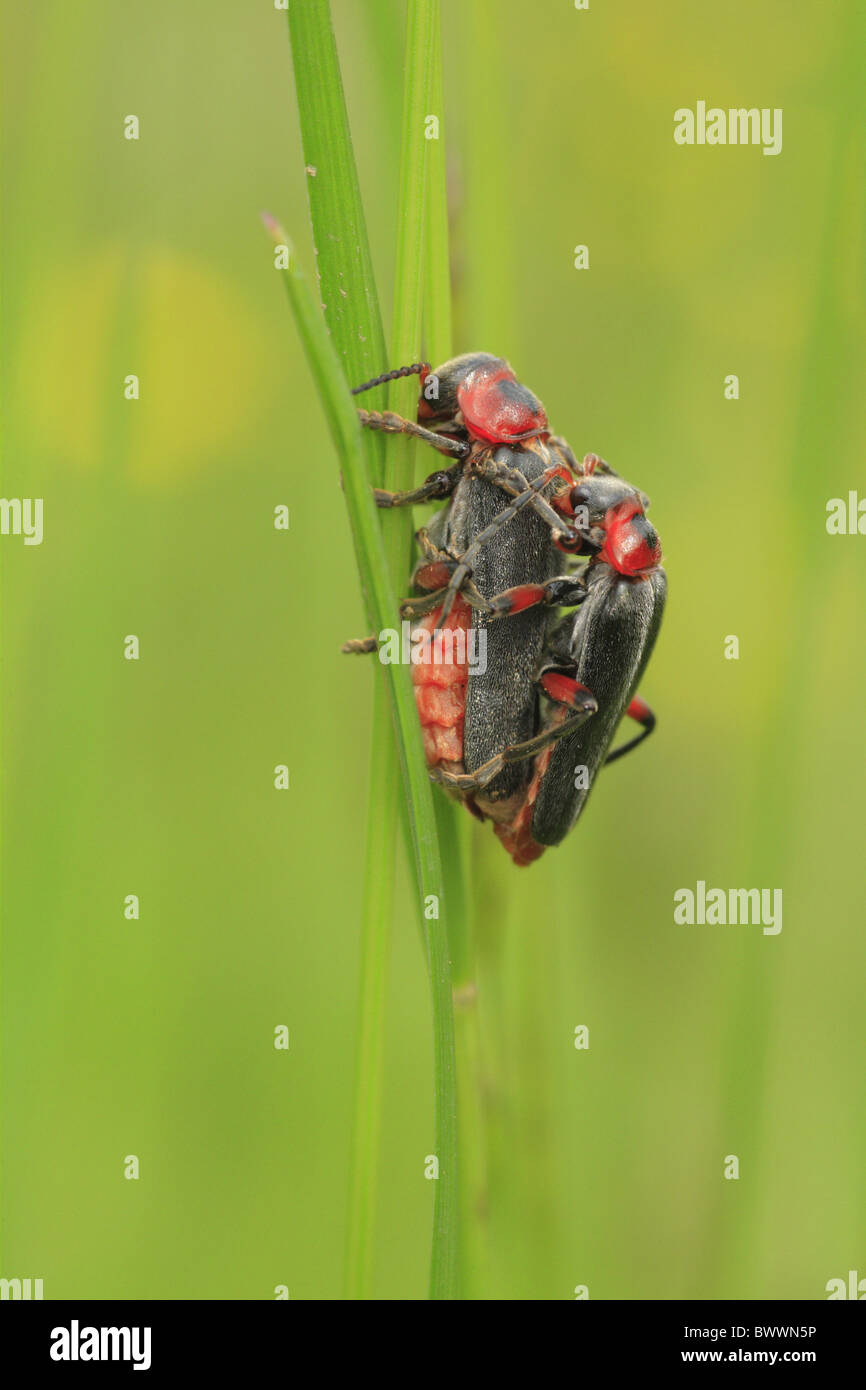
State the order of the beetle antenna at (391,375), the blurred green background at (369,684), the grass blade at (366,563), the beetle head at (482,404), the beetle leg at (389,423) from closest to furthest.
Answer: the grass blade at (366,563)
the beetle antenna at (391,375)
the beetle leg at (389,423)
the beetle head at (482,404)
the blurred green background at (369,684)

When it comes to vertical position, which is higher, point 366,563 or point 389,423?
point 389,423

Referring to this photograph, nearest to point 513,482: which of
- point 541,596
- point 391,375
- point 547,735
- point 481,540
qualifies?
point 481,540

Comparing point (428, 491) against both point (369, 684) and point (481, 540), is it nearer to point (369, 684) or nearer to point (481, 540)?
point (481, 540)

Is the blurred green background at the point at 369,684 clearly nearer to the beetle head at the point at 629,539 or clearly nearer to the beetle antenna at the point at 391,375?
the beetle head at the point at 629,539

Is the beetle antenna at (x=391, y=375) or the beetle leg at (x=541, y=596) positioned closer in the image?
the beetle antenna at (x=391, y=375)

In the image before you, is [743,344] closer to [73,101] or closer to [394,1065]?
[73,101]

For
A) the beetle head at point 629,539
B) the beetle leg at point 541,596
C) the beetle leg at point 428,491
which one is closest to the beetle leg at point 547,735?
the beetle leg at point 541,596

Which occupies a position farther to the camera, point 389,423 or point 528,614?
point 528,614
